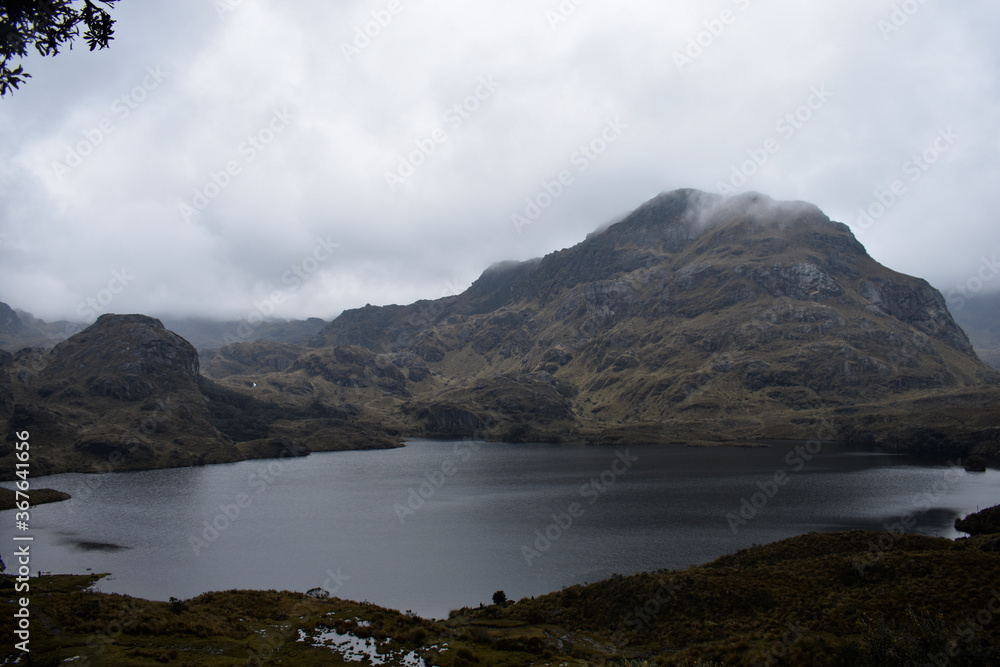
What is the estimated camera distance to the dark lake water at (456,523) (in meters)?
74.2

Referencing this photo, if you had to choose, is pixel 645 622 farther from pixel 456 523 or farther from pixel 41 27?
pixel 456 523

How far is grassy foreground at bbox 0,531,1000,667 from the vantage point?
32312 mm

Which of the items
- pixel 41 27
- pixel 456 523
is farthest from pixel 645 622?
pixel 456 523

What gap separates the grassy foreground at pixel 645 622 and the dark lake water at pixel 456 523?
16.8 meters

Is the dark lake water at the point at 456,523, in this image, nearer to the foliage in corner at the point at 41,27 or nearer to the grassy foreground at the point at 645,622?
the grassy foreground at the point at 645,622

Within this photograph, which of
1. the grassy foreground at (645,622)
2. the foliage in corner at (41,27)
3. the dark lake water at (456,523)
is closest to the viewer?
the foliage in corner at (41,27)

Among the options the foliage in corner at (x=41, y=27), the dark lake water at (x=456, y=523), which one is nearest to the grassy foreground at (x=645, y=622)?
the dark lake water at (x=456, y=523)

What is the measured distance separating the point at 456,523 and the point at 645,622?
2550 inches

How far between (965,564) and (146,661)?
58824 millimetres

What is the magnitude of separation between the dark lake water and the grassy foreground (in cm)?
1676

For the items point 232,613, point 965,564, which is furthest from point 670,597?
point 232,613

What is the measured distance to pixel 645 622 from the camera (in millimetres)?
48156

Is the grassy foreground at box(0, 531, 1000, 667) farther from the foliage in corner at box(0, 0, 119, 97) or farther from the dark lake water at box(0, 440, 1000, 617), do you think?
the foliage in corner at box(0, 0, 119, 97)

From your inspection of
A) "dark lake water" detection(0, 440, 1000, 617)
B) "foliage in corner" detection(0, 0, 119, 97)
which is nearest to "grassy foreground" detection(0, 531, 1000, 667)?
"dark lake water" detection(0, 440, 1000, 617)
